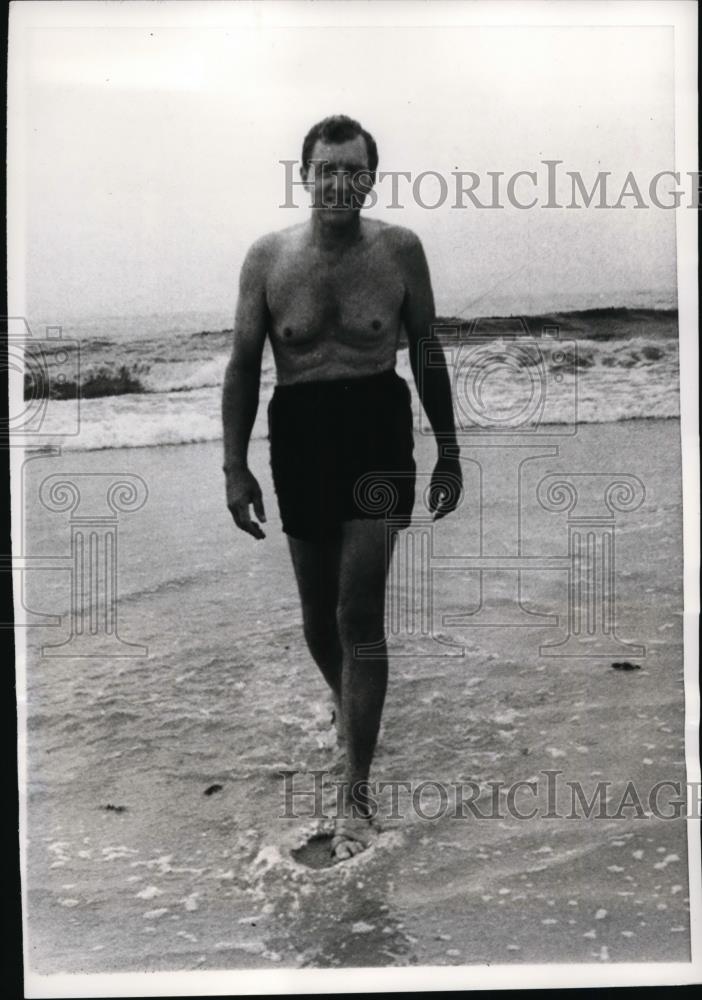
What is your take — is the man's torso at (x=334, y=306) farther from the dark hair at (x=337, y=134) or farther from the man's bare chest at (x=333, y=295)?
the dark hair at (x=337, y=134)

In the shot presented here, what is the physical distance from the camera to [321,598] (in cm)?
308

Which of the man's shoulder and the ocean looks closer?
the man's shoulder

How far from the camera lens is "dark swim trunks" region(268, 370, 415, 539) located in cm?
296

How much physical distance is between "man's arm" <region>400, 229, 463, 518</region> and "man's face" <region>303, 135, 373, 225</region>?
0.17m

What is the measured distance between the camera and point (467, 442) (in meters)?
3.16

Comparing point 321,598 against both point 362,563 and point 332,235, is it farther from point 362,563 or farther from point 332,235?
point 332,235

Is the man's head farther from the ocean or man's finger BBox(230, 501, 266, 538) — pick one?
man's finger BBox(230, 501, 266, 538)

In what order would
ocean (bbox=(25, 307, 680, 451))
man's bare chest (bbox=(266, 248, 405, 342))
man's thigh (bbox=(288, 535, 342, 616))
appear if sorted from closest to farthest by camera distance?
1. man's bare chest (bbox=(266, 248, 405, 342))
2. man's thigh (bbox=(288, 535, 342, 616))
3. ocean (bbox=(25, 307, 680, 451))

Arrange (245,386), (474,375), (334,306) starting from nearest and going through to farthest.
Answer: (334,306) → (245,386) → (474,375)

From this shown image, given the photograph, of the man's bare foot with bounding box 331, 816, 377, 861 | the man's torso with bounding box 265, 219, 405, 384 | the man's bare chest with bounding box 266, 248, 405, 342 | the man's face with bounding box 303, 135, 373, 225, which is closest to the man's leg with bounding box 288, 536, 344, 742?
the man's bare foot with bounding box 331, 816, 377, 861

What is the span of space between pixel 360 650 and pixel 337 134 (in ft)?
4.43

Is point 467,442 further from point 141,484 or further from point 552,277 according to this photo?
point 141,484

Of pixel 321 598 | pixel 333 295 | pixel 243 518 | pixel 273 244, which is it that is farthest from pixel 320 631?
pixel 273 244

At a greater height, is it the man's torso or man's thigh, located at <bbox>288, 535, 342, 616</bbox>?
the man's torso
